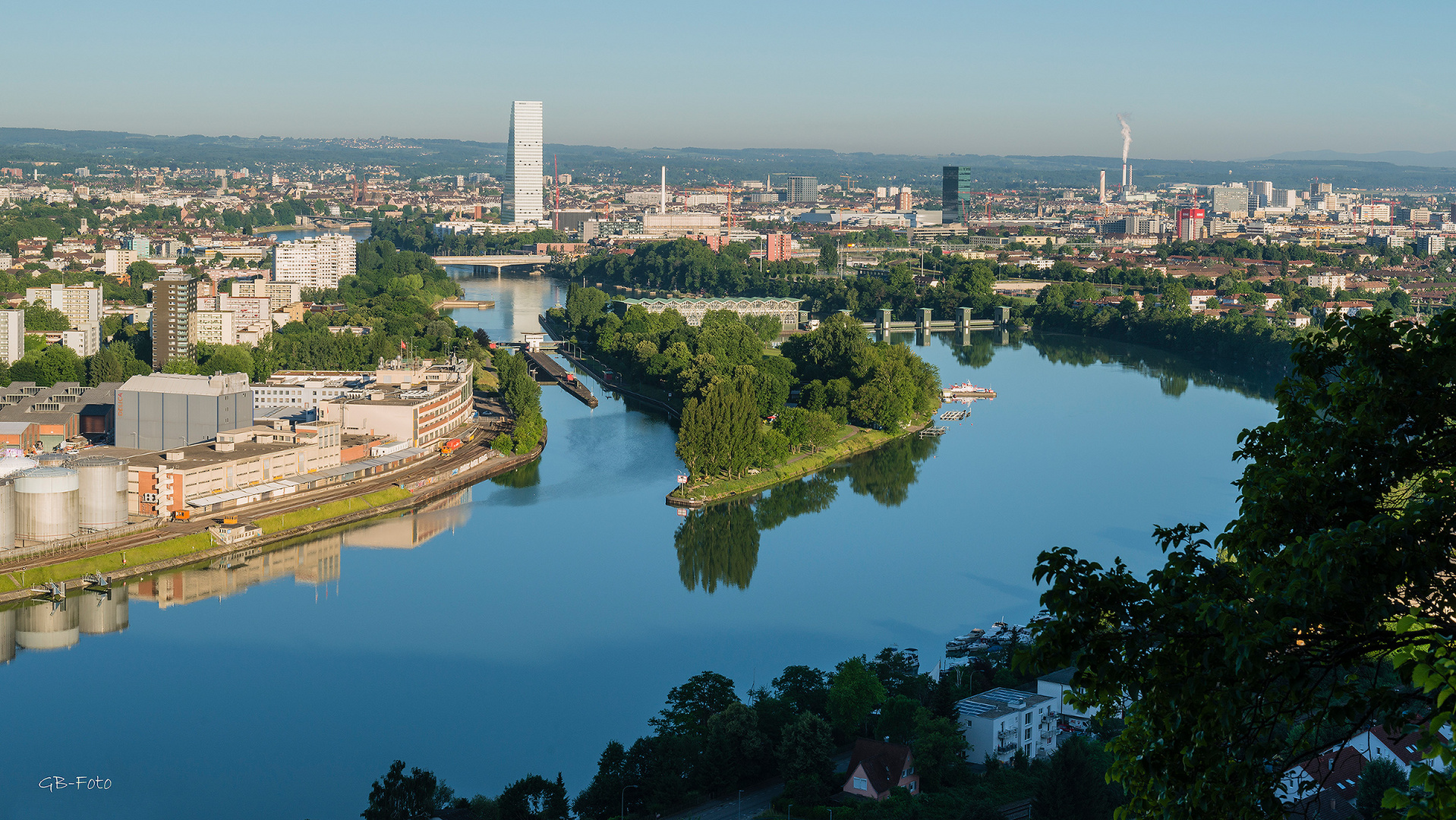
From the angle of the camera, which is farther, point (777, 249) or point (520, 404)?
point (777, 249)

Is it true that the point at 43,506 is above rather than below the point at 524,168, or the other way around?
below

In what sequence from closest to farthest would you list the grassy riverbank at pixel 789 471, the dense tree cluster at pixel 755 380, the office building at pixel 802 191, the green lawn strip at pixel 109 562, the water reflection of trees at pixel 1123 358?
the green lawn strip at pixel 109 562 → the grassy riverbank at pixel 789 471 → the dense tree cluster at pixel 755 380 → the water reflection of trees at pixel 1123 358 → the office building at pixel 802 191

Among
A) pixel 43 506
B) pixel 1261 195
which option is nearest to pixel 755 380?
pixel 43 506

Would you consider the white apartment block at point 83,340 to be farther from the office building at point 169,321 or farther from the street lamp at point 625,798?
the street lamp at point 625,798

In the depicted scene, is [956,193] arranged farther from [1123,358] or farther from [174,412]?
[174,412]

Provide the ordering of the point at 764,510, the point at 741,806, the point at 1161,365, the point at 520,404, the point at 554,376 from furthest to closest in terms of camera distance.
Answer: the point at 1161,365
the point at 554,376
the point at 520,404
the point at 764,510
the point at 741,806

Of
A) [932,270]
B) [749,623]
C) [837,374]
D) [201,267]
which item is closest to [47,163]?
[201,267]

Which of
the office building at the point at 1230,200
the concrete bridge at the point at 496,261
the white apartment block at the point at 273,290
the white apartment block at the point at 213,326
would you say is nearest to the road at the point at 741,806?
the white apartment block at the point at 213,326
